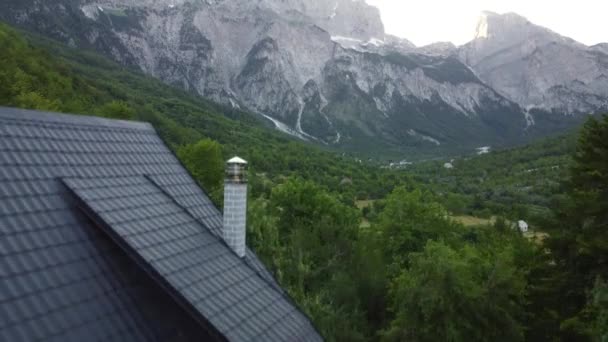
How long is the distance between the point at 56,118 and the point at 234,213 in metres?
4.30

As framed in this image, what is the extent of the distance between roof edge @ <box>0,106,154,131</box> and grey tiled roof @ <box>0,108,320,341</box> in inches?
1.1

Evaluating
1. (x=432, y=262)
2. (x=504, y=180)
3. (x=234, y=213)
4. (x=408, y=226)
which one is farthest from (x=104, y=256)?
(x=504, y=180)

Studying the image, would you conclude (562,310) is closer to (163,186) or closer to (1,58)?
(163,186)

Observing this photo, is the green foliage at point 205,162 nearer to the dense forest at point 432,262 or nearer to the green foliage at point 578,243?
the dense forest at point 432,262

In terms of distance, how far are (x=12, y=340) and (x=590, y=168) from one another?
59.4 feet

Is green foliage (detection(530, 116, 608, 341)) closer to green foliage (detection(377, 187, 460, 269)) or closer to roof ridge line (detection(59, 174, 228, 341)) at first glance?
roof ridge line (detection(59, 174, 228, 341))

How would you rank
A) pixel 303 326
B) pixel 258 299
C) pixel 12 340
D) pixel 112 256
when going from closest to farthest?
1. pixel 12 340
2. pixel 112 256
3. pixel 258 299
4. pixel 303 326

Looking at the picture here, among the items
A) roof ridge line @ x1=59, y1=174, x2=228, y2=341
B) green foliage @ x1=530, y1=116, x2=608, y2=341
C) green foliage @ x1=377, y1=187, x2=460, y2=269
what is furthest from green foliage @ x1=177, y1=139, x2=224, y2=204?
roof ridge line @ x1=59, y1=174, x2=228, y2=341

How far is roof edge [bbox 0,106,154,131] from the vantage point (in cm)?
872

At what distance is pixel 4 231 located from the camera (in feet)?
23.3

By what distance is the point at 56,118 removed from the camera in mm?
9719

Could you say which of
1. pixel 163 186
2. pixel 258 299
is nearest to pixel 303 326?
pixel 258 299

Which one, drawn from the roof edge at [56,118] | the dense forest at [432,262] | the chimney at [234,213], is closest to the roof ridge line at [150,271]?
the roof edge at [56,118]

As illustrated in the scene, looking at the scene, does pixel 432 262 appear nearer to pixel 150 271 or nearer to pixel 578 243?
pixel 578 243
